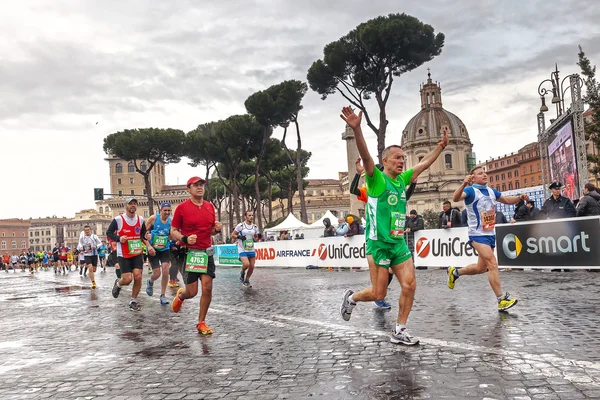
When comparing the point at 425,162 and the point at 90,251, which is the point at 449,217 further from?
the point at 425,162

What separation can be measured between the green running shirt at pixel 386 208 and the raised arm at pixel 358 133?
10.7 inches

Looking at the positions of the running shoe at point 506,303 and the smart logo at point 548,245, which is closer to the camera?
the running shoe at point 506,303

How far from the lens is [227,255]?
95.5 feet

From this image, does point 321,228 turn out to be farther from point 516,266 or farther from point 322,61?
point 516,266

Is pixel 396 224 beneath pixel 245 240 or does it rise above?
above

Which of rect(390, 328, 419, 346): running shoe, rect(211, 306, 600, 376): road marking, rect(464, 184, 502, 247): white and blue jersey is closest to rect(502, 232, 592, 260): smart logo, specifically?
rect(464, 184, 502, 247): white and blue jersey

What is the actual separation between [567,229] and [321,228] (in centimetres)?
2433

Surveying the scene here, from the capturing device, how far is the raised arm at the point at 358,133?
5.16m

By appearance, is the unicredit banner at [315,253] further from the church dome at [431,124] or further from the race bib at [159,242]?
the church dome at [431,124]

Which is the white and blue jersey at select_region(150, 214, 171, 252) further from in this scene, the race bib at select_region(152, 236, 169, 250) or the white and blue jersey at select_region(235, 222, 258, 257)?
the white and blue jersey at select_region(235, 222, 258, 257)

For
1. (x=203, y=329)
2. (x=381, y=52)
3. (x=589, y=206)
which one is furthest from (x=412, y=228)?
(x=381, y=52)

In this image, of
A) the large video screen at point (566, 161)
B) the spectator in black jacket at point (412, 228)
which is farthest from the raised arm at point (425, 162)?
the large video screen at point (566, 161)

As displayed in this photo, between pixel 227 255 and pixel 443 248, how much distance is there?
1478 cm

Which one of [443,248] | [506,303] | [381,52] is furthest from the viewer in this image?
[381,52]
